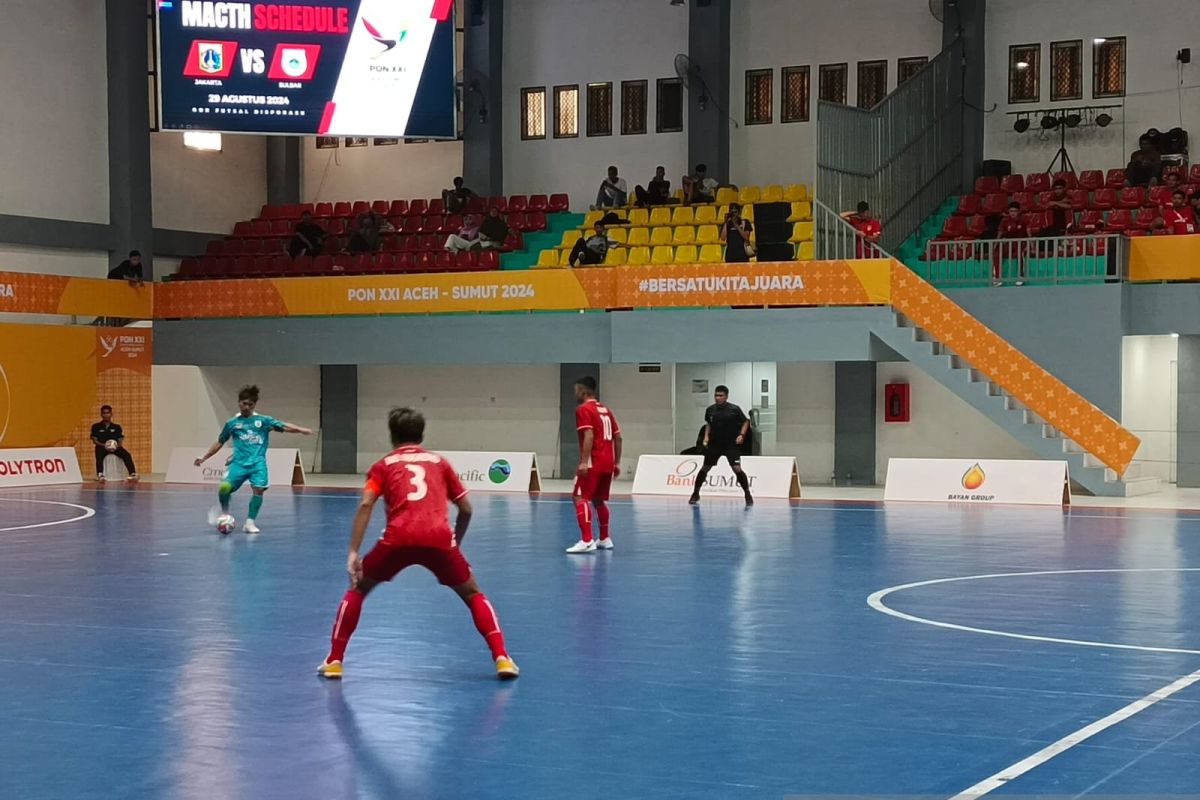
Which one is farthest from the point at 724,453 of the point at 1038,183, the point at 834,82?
the point at 834,82

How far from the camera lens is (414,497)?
10055 mm

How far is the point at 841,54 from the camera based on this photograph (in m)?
36.0

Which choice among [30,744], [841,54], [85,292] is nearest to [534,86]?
[841,54]

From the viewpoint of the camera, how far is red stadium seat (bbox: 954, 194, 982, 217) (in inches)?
1291

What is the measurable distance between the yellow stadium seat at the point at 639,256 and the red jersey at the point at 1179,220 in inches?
397

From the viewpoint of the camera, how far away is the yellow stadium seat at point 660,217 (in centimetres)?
3397

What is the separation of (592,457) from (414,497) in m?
8.29

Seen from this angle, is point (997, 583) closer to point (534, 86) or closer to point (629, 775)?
point (629, 775)

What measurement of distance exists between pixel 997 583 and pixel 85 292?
964 inches

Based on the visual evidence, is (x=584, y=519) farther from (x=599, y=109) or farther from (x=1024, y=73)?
(x=599, y=109)

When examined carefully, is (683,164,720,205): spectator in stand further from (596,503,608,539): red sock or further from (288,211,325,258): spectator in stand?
(596,503,608,539): red sock

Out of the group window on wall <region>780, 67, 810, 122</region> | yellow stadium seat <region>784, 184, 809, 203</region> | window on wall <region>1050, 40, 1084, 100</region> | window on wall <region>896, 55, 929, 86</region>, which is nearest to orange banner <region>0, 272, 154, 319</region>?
yellow stadium seat <region>784, 184, 809, 203</region>

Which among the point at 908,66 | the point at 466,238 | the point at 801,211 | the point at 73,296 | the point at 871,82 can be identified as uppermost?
the point at 908,66

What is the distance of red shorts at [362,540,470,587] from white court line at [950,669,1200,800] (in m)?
3.80
